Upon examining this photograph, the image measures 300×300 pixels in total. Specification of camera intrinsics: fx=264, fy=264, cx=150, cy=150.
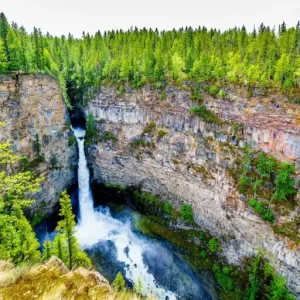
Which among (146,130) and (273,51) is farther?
(146,130)

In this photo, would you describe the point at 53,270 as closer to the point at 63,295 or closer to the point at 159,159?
the point at 63,295

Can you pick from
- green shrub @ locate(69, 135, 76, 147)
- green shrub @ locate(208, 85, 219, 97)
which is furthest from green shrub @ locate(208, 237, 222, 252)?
green shrub @ locate(69, 135, 76, 147)

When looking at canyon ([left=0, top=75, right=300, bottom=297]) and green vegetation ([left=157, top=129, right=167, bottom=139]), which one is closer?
canyon ([left=0, top=75, right=300, bottom=297])

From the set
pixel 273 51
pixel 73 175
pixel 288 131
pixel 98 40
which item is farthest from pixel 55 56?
pixel 288 131

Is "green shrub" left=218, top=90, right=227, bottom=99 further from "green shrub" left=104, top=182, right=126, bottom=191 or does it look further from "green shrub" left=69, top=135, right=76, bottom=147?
"green shrub" left=69, top=135, right=76, bottom=147

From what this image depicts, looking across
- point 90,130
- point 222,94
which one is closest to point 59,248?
point 90,130

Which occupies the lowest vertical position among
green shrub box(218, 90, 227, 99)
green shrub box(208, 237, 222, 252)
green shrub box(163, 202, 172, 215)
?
green shrub box(208, 237, 222, 252)

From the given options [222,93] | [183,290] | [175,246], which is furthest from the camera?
[175,246]

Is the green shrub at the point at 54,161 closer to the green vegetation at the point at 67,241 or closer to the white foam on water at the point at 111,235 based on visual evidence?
the white foam on water at the point at 111,235
